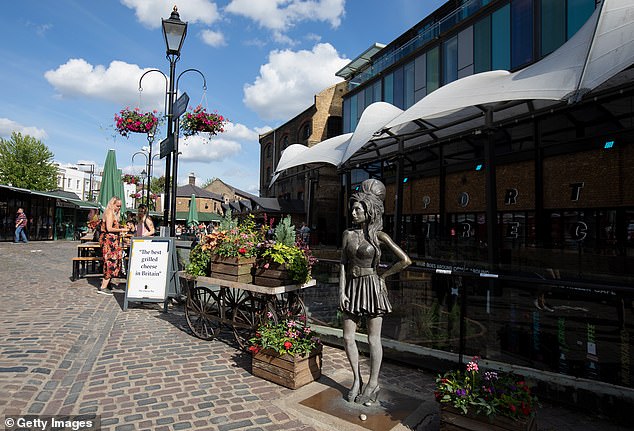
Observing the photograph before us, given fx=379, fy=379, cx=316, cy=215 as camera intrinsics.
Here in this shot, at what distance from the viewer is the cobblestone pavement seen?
3.33 meters

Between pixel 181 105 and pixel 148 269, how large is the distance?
3.29 metres

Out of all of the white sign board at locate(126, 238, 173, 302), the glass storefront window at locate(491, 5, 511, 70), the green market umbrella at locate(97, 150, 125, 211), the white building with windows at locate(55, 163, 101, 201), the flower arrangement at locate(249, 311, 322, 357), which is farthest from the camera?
the white building with windows at locate(55, 163, 101, 201)

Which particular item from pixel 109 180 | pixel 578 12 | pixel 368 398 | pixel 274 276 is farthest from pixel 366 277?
pixel 578 12

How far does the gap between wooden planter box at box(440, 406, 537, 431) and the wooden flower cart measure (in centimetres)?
239

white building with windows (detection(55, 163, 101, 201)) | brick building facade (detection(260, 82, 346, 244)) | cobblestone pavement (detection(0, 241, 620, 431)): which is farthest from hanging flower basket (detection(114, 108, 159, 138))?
white building with windows (detection(55, 163, 101, 201))

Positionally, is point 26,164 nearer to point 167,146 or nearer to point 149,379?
point 167,146

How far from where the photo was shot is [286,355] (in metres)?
4.07

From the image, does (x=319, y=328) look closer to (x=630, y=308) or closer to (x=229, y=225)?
(x=229, y=225)

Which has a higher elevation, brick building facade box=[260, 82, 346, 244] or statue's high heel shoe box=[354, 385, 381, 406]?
brick building facade box=[260, 82, 346, 244]

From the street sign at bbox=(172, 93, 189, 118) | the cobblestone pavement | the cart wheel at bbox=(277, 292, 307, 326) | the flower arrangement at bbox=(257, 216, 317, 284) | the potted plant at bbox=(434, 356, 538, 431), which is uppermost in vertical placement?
the street sign at bbox=(172, 93, 189, 118)

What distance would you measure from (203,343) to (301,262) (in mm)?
1968

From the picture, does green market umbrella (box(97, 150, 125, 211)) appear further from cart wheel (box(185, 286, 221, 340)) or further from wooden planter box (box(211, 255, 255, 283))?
wooden planter box (box(211, 255, 255, 283))

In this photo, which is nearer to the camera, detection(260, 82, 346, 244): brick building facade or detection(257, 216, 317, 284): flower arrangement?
detection(257, 216, 317, 284): flower arrangement

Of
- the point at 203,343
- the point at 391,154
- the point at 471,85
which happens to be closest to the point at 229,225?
the point at 203,343
